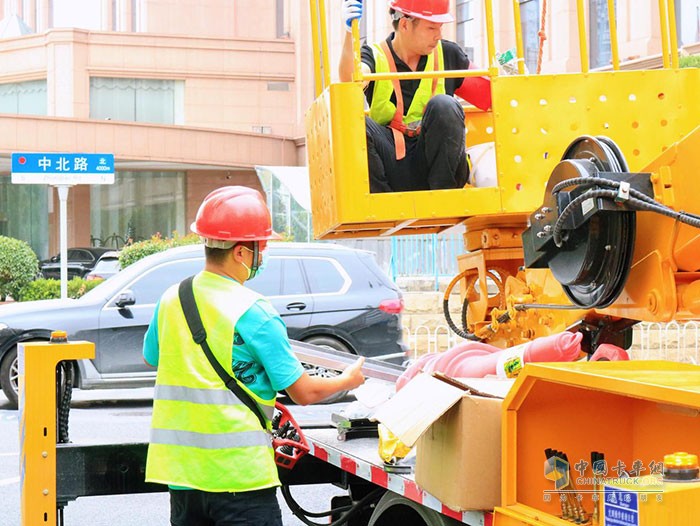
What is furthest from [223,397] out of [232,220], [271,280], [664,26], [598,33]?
[598,33]

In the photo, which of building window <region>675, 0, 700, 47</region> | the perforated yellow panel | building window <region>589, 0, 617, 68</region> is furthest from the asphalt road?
building window <region>675, 0, 700, 47</region>

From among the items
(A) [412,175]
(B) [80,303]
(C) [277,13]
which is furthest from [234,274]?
(C) [277,13]

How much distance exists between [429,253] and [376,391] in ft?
41.2

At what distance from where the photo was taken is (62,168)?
1711 centimetres

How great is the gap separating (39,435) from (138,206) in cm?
4651

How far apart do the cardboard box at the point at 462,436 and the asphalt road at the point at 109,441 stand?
2087 millimetres

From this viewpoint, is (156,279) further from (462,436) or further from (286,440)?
(462,436)

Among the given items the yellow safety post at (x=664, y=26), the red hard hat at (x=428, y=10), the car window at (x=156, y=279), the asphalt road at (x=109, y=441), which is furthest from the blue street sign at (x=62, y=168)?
the yellow safety post at (x=664, y=26)

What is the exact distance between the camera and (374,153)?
543 cm

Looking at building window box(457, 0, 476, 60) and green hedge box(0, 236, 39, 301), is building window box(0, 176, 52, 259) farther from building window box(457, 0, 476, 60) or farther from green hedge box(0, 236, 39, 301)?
building window box(457, 0, 476, 60)

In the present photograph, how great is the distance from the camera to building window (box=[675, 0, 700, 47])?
71.3 ft

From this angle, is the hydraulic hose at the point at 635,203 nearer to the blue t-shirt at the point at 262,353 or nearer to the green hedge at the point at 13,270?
the blue t-shirt at the point at 262,353

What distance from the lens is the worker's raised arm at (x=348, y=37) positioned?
4938 millimetres

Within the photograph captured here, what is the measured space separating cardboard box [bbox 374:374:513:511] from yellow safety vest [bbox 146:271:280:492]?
1.85 ft
